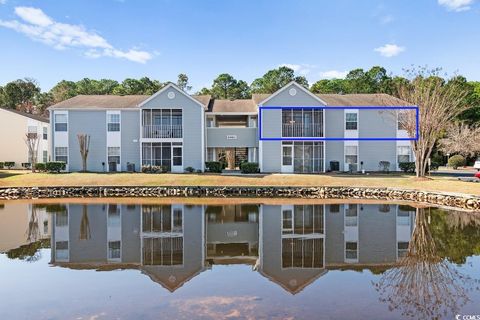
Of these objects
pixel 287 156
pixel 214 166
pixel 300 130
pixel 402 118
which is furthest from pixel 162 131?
pixel 402 118

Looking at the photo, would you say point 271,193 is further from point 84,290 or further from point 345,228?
point 84,290

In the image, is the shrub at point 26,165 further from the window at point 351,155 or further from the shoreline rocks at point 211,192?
the window at point 351,155

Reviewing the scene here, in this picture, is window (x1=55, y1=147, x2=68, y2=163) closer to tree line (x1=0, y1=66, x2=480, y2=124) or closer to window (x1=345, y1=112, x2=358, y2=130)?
window (x1=345, y1=112, x2=358, y2=130)

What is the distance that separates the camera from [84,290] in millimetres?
9625

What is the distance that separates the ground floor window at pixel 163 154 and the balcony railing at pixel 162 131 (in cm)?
71

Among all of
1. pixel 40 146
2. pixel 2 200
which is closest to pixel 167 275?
pixel 2 200

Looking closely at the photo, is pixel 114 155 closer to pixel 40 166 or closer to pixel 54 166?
pixel 54 166

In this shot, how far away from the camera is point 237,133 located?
37.7m

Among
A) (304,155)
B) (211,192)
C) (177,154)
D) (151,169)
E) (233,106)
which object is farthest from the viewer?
(233,106)

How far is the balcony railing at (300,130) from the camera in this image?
119ft

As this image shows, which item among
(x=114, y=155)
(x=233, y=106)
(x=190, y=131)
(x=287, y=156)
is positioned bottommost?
(x=287, y=156)

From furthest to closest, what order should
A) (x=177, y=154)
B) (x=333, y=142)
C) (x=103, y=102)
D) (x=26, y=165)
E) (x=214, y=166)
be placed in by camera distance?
(x=26, y=165), (x=103, y=102), (x=333, y=142), (x=177, y=154), (x=214, y=166)

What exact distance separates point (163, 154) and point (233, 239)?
2319 centimetres

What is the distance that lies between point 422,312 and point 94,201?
21.8 meters
